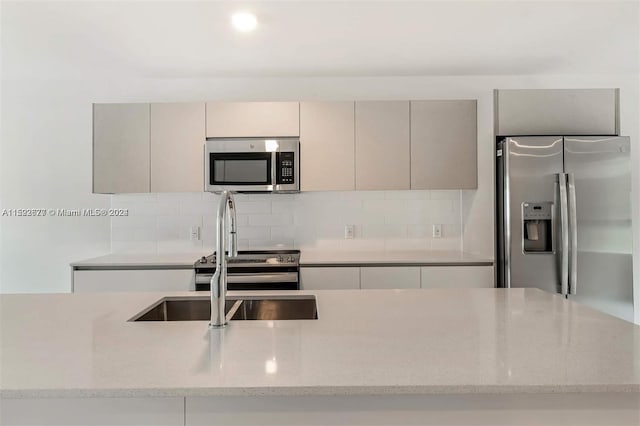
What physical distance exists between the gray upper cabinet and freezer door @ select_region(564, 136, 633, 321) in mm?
256

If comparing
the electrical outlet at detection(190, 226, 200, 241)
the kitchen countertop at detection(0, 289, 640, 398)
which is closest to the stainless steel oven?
the electrical outlet at detection(190, 226, 200, 241)

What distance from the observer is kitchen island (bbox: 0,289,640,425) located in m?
0.91

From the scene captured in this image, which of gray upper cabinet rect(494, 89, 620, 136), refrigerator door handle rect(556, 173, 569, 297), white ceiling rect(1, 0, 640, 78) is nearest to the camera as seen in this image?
white ceiling rect(1, 0, 640, 78)

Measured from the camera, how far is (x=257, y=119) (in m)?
3.27

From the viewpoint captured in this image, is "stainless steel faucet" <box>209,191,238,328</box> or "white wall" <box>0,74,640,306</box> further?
"white wall" <box>0,74,640,306</box>

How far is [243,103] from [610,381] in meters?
2.93

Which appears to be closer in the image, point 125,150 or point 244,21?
point 244,21

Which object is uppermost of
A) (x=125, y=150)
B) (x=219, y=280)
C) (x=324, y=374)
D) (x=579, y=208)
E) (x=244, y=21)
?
(x=244, y=21)

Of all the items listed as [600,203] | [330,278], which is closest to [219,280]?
[330,278]

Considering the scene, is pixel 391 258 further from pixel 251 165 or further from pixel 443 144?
pixel 251 165

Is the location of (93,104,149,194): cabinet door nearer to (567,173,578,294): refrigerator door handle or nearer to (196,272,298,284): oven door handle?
(196,272,298,284): oven door handle

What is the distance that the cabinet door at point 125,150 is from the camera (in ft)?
10.6

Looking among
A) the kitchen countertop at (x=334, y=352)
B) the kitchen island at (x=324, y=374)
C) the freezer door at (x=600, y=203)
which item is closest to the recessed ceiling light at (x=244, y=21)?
Result: the kitchen countertop at (x=334, y=352)

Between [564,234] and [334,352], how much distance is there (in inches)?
96.5
